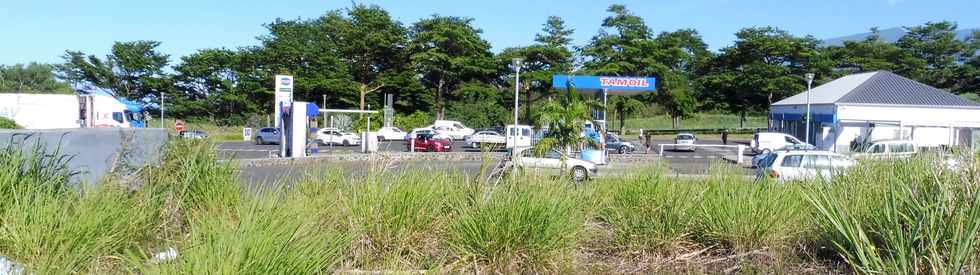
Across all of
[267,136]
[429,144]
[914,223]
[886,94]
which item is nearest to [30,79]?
[267,136]

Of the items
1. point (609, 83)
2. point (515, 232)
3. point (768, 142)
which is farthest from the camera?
point (768, 142)

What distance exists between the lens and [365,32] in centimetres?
5941

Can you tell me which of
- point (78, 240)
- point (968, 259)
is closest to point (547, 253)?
point (968, 259)

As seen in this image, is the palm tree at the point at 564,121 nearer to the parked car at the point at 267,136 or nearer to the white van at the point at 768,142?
the white van at the point at 768,142

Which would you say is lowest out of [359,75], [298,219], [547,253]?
[547,253]

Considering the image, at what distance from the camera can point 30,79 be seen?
70125 mm

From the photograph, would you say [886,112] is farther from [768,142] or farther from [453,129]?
[453,129]

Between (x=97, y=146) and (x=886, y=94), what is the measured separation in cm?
3986

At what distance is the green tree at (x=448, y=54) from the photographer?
187 ft

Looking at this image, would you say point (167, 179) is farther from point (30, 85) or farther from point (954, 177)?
point (30, 85)

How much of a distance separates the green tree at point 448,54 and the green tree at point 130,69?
2068 centimetres

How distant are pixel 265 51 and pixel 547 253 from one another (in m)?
58.0

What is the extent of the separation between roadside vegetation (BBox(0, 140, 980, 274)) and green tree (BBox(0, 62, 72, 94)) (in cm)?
7116

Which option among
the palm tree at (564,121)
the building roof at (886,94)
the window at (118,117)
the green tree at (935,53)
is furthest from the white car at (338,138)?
the green tree at (935,53)
